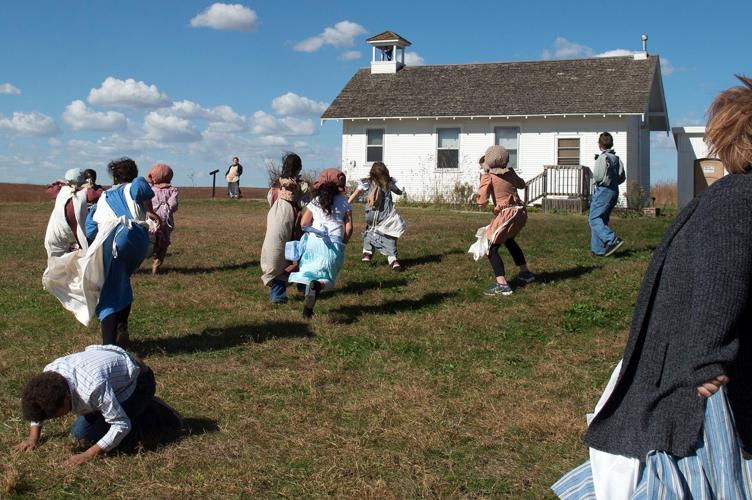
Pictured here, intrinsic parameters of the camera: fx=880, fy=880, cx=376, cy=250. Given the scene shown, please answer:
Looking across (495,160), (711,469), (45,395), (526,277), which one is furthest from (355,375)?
(526,277)

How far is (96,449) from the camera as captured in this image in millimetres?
5188

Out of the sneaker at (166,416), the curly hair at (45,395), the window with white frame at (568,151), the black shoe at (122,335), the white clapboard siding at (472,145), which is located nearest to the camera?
the curly hair at (45,395)

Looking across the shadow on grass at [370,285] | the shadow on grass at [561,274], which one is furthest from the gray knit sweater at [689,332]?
the shadow on grass at [561,274]

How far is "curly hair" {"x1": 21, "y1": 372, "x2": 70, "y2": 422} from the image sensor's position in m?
4.86

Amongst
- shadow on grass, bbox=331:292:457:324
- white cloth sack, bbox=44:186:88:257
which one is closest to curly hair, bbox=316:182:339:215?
shadow on grass, bbox=331:292:457:324

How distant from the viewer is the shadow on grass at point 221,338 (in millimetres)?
8125

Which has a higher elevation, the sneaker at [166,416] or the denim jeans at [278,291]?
the denim jeans at [278,291]

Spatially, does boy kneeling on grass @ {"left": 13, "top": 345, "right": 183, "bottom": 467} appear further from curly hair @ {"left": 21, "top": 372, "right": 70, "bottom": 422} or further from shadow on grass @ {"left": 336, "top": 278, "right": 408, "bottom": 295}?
shadow on grass @ {"left": 336, "top": 278, "right": 408, "bottom": 295}

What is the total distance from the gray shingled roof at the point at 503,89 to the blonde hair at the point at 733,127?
24846 millimetres

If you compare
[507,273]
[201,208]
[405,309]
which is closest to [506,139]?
[201,208]

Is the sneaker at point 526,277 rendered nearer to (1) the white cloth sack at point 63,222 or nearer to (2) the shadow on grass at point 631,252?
(2) the shadow on grass at point 631,252

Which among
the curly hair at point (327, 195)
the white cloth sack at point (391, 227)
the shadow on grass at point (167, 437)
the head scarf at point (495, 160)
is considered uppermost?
the head scarf at point (495, 160)

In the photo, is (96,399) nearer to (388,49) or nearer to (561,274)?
(561,274)

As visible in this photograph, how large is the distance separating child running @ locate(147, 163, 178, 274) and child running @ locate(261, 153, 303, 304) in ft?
9.94
